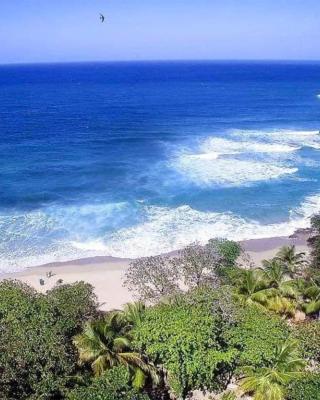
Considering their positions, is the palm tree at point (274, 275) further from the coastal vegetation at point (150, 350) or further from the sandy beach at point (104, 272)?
the sandy beach at point (104, 272)

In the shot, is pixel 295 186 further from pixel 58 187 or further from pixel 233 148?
pixel 58 187

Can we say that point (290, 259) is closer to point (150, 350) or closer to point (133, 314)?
point (133, 314)

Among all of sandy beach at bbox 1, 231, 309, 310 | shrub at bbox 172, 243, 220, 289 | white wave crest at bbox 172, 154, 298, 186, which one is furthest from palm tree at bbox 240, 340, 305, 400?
white wave crest at bbox 172, 154, 298, 186

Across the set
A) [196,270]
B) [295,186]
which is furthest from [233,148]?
[196,270]

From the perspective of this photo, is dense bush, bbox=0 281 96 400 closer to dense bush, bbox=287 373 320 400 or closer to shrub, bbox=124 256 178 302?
shrub, bbox=124 256 178 302

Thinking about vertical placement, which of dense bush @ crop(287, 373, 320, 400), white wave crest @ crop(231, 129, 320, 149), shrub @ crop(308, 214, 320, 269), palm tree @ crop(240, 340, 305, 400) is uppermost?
white wave crest @ crop(231, 129, 320, 149)

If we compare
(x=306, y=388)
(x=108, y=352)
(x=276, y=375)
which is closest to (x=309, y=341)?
(x=276, y=375)
